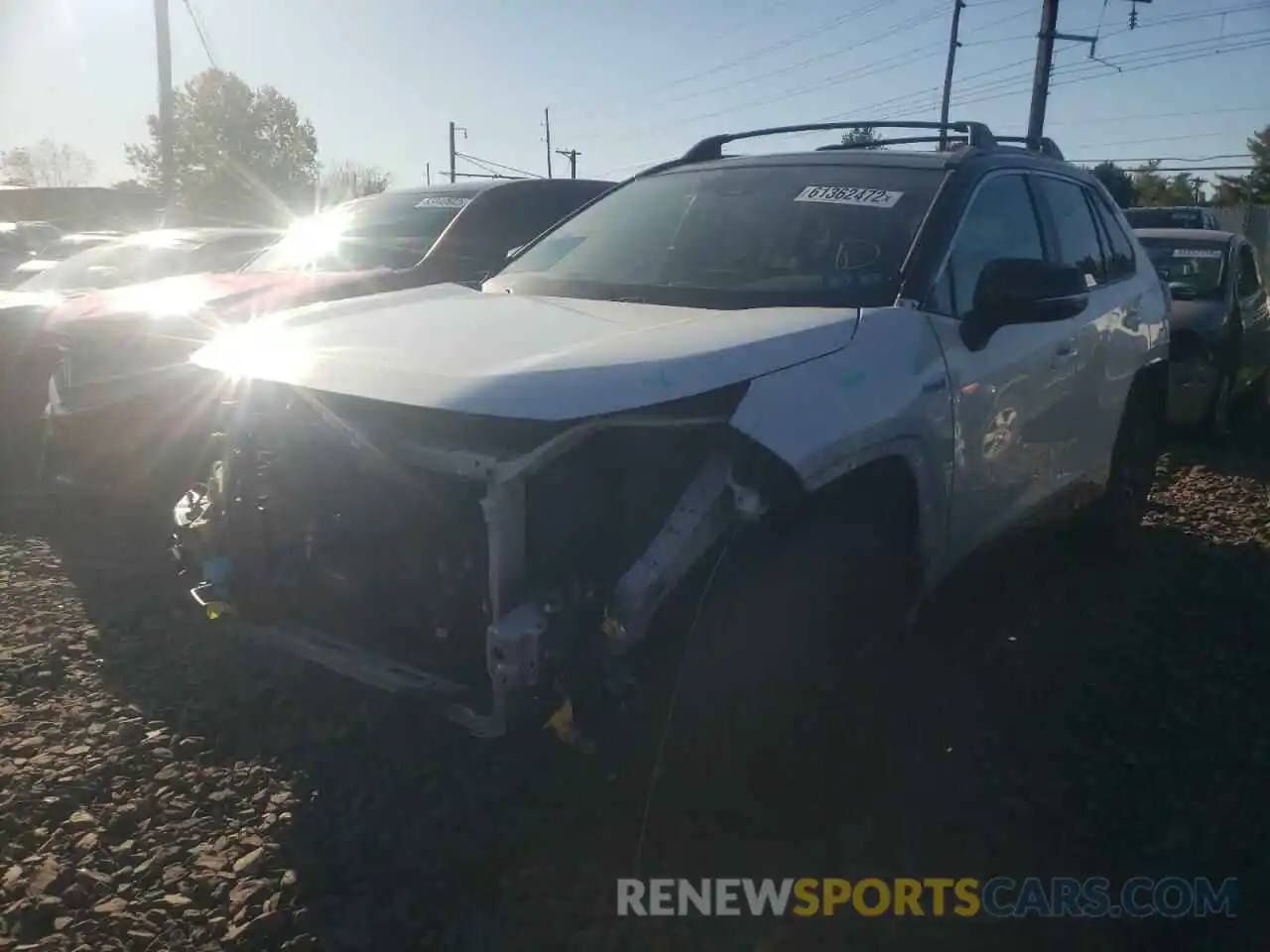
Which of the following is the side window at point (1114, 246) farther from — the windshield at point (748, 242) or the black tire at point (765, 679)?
the black tire at point (765, 679)

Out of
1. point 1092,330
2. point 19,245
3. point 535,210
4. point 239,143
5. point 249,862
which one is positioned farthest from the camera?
point 239,143

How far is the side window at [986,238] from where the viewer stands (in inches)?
130

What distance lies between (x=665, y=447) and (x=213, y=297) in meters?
3.87

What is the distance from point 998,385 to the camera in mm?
3391

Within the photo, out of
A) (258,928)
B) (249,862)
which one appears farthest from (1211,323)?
(258,928)

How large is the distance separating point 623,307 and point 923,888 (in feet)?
5.90

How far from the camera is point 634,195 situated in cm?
429

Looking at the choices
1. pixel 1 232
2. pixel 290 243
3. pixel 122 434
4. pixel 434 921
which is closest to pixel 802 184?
pixel 434 921

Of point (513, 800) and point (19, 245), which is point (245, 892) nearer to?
point (513, 800)

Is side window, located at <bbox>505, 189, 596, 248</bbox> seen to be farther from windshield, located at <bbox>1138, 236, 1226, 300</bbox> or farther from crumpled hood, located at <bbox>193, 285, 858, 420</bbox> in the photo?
windshield, located at <bbox>1138, 236, 1226, 300</bbox>

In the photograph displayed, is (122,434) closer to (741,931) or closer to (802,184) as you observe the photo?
(802,184)

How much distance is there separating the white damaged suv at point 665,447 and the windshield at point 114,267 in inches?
221

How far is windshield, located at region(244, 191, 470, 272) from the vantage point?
6.97 m

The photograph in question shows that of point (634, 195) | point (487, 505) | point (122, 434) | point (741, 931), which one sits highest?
point (634, 195)
